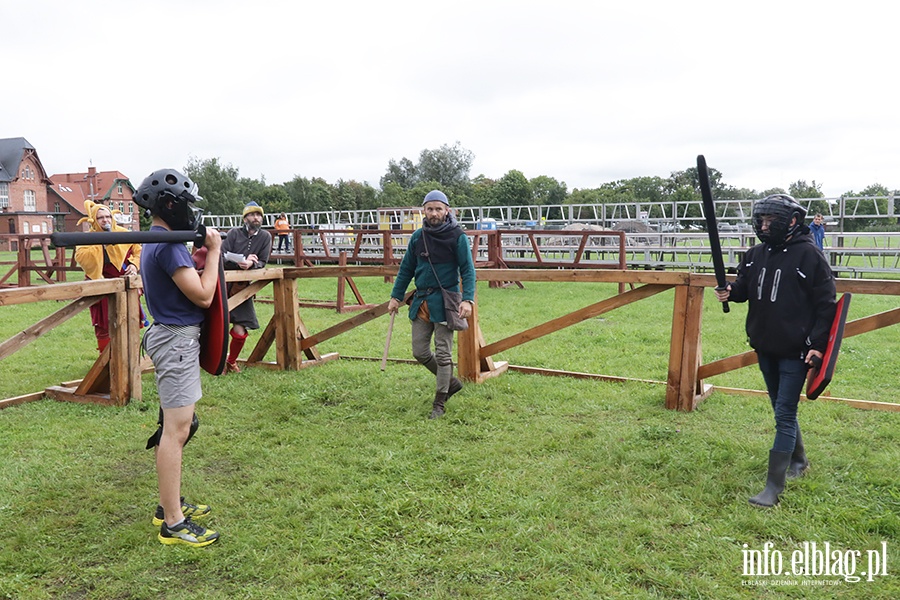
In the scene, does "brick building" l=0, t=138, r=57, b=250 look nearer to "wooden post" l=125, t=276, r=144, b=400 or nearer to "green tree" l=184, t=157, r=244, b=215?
"green tree" l=184, t=157, r=244, b=215

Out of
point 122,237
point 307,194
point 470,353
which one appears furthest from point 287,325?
point 307,194

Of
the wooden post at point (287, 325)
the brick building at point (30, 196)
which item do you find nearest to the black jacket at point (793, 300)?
the wooden post at point (287, 325)

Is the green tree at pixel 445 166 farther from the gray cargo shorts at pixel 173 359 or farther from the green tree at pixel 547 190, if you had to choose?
the gray cargo shorts at pixel 173 359

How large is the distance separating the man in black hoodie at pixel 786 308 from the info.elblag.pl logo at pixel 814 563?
48cm

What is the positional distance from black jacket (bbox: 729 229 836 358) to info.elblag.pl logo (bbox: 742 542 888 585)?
3.41 ft

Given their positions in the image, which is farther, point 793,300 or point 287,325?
point 287,325

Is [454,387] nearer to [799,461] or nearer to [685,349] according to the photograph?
[685,349]

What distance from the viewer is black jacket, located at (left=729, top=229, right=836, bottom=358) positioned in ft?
12.3

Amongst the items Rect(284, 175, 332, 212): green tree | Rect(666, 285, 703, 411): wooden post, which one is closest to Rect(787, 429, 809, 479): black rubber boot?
Rect(666, 285, 703, 411): wooden post

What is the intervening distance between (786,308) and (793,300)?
57 millimetres

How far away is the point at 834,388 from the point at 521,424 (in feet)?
10.3

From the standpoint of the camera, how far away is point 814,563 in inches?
127

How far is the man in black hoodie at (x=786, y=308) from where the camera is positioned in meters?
3.76

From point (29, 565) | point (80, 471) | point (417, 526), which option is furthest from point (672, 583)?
point (80, 471)
